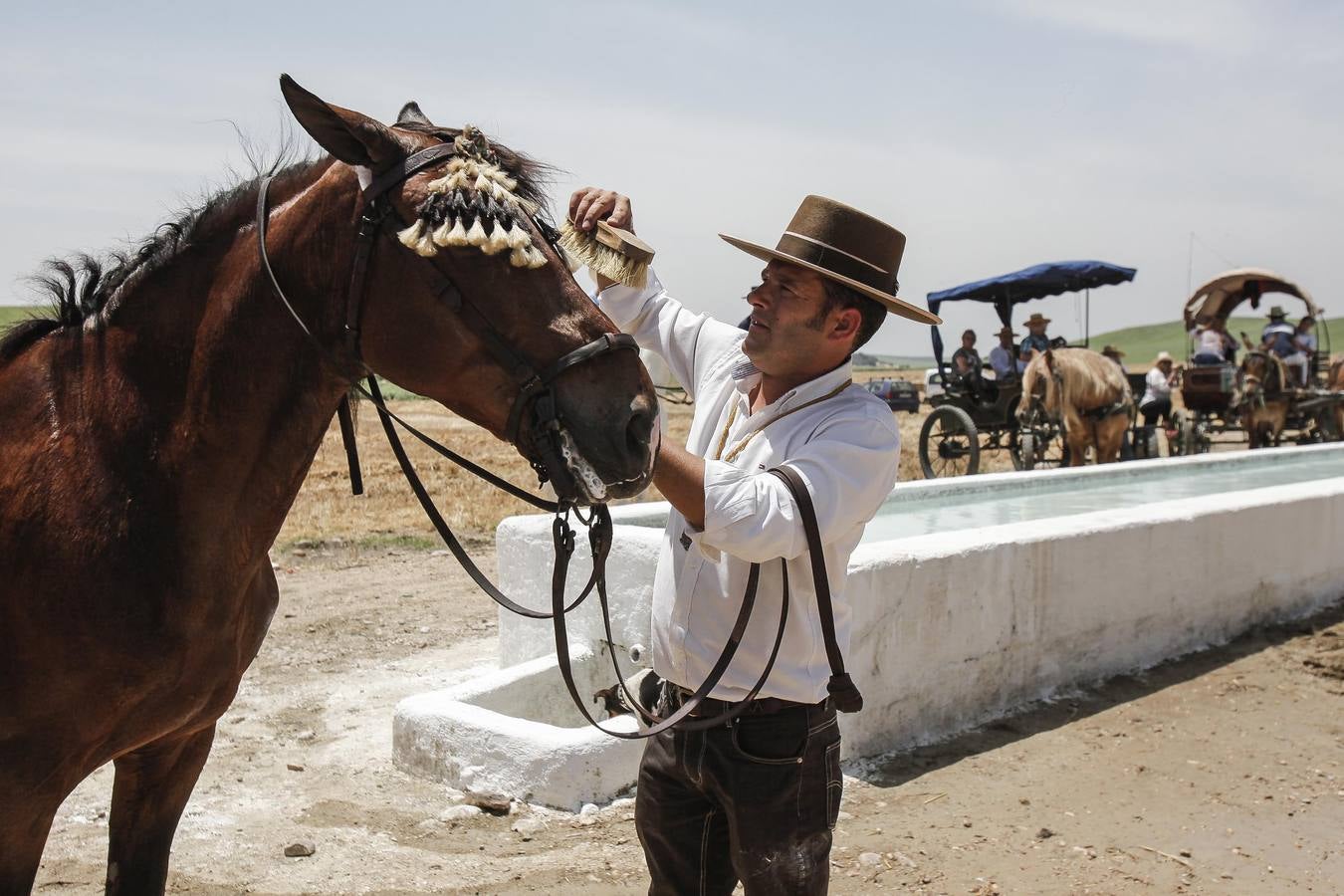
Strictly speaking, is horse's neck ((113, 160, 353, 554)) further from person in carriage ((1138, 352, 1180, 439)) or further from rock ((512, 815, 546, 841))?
person in carriage ((1138, 352, 1180, 439))

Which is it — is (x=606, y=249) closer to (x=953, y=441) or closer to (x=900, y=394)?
(x=953, y=441)

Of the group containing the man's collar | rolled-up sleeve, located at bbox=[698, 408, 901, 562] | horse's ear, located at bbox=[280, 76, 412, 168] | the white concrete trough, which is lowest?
the white concrete trough

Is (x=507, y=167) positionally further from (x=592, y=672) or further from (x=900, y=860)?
(x=592, y=672)

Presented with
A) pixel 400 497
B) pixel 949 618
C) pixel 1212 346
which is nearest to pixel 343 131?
pixel 949 618

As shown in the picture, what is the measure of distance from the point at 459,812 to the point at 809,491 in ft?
8.58

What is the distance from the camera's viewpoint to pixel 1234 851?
394 cm

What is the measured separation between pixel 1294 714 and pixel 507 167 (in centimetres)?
497

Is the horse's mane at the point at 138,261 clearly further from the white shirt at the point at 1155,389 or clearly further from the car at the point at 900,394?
the car at the point at 900,394

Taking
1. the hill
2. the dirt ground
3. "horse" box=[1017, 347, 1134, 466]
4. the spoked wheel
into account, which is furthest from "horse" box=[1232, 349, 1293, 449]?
the hill

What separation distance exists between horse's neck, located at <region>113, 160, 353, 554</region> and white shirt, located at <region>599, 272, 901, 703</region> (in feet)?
2.59

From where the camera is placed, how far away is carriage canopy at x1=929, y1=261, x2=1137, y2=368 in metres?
16.0

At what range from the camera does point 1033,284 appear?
16.3 m

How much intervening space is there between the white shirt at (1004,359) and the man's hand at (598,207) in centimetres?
1407

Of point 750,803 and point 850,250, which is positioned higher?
point 850,250
